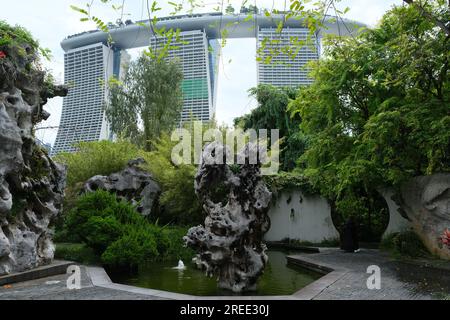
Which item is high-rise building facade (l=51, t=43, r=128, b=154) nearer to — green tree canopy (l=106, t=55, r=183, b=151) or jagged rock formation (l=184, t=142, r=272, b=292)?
green tree canopy (l=106, t=55, r=183, b=151)

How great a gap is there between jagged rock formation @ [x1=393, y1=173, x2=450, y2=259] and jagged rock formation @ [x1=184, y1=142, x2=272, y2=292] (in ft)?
16.6

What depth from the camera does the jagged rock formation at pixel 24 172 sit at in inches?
307

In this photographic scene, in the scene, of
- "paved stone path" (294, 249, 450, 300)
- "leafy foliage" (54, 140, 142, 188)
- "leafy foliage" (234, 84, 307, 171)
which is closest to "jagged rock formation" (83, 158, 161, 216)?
"leafy foliage" (54, 140, 142, 188)

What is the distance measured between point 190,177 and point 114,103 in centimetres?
1102

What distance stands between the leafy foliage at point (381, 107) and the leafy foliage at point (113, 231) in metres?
5.08

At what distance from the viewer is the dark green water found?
718 cm

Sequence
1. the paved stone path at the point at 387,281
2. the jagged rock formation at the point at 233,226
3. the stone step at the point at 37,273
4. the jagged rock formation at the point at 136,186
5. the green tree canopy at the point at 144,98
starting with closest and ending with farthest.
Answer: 1. the paved stone path at the point at 387,281
2. the jagged rock formation at the point at 233,226
3. the stone step at the point at 37,273
4. the jagged rock formation at the point at 136,186
5. the green tree canopy at the point at 144,98

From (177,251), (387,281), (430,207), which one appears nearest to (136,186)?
(177,251)

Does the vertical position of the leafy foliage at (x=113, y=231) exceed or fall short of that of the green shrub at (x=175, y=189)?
it falls short

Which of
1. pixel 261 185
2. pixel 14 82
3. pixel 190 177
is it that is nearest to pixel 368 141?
pixel 261 185

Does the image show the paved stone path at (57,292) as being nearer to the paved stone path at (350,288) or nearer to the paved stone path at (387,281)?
the paved stone path at (350,288)

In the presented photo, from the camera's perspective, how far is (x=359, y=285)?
7.06 metres

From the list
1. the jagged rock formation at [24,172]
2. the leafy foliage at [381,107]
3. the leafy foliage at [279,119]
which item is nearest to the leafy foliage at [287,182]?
the leafy foliage at [381,107]

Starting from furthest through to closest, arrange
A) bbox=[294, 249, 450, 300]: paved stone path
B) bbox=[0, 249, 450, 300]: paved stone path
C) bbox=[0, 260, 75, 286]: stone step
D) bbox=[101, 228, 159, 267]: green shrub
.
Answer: bbox=[101, 228, 159, 267]: green shrub < bbox=[0, 260, 75, 286]: stone step < bbox=[294, 249, 450, 300]: paved stone path < bbox=[0, 249, 450, 300]: paved stone path
